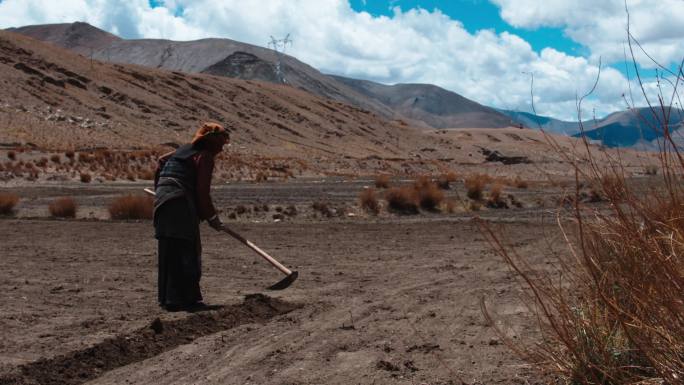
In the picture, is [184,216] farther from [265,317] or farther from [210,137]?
[265,317]

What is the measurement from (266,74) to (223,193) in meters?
140

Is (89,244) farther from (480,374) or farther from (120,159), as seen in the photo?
(120,159)

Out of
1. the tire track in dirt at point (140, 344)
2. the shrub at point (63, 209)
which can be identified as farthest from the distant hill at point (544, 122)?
the shrub at point (63, 209)

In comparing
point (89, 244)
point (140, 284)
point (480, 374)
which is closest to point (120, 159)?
point (89, 244)

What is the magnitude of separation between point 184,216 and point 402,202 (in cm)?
1580

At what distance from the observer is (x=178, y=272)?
9109mm

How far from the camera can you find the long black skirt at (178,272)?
9078 millimetres

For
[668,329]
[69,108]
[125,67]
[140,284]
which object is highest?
[125,67]

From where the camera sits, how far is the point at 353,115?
117625 millimetres

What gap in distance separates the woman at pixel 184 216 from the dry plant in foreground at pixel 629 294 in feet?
14.8

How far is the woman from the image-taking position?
9.09m

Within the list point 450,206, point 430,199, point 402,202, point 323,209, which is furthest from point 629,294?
point 430,199

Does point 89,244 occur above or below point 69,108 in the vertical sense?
below

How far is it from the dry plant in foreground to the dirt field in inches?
21.7
